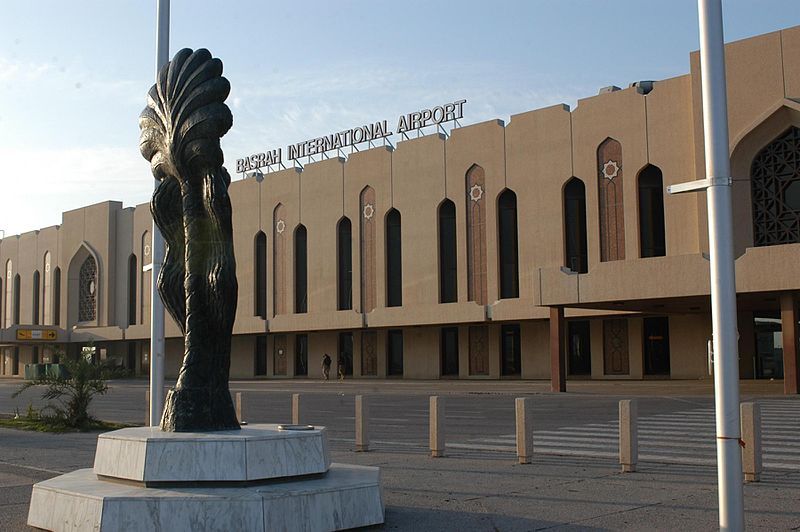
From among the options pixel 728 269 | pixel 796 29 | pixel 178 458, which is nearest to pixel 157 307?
pixel 178 458

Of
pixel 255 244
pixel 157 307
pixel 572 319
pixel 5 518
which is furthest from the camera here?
pixel 255 244

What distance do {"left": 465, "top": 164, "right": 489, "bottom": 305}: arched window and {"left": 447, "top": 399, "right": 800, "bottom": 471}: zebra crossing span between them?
25.3 m

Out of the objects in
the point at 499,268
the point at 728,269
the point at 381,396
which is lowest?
the point at 381,396

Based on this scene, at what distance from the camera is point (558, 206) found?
140 ft

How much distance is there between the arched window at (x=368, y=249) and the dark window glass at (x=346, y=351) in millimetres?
4037

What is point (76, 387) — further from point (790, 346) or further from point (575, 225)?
point (575, 225)

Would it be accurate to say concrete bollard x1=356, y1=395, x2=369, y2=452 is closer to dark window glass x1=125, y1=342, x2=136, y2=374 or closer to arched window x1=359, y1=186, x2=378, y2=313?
arched window x1=359, y1=186, x2=378, y2=313

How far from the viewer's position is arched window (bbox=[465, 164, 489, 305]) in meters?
46.3

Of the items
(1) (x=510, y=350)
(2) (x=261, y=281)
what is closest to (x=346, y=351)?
(2) (x=261, y=281)

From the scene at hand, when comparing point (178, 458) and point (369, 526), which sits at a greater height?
point (178, 458)

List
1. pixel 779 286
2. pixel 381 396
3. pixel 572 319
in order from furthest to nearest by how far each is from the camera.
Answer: pixel 572 319 → pixel 381 396 → pixel 779 286

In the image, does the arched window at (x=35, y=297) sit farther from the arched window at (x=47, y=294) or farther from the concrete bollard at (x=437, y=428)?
the concrete bollard at (x=437, y=428)

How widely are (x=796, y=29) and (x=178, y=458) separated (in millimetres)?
33984

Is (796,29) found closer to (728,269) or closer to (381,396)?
(381,396)
